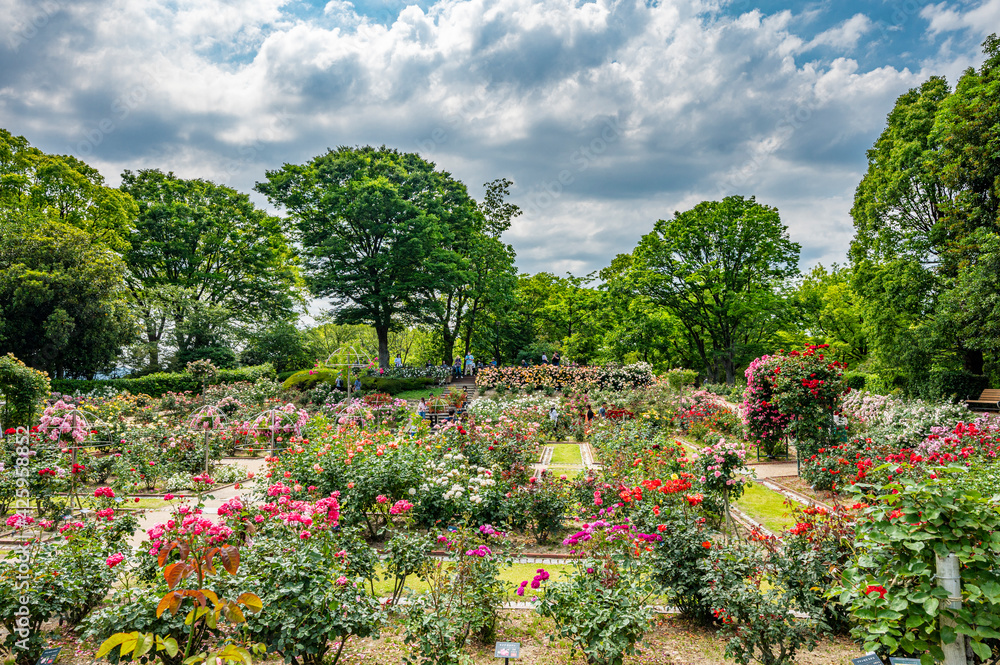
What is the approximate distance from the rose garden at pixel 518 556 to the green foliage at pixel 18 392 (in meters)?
4.11

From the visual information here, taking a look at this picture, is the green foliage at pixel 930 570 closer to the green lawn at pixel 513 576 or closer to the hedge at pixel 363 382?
the green lawn at pixel 513 576

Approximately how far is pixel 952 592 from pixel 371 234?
27.8 m

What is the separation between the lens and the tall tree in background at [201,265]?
26.3m

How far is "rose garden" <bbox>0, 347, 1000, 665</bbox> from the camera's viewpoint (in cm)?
250

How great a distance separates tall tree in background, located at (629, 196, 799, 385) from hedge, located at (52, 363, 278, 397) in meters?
21.1

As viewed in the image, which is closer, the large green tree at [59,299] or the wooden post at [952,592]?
the wooden post at [952,592]

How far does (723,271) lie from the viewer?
25797mm

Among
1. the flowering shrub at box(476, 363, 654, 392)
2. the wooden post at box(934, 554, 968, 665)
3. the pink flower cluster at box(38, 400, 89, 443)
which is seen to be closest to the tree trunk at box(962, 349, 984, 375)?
the flowering shrub at box(476, 363, 654, 392)

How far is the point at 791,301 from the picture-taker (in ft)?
82.4

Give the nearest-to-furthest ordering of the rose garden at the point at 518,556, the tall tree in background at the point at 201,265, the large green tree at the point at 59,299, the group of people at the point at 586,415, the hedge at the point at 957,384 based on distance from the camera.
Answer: the rose garden at the point at 518,556
the group of people at the point at 586,415
the hedge at the point at 957,384
the large green tree at the point at 59,299
the tall tree in background at the point at 201,265

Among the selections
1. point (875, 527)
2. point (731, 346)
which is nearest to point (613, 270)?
point (731, 346)

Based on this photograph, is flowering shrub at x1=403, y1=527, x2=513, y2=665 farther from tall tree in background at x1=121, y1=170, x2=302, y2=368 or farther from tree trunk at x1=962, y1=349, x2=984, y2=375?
tall tree in background at x1=121, y1=170, x2=302, y2=368

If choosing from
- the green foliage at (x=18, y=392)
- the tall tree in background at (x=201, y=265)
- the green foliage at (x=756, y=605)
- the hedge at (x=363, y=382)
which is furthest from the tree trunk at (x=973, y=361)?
the tall tree in background at (x=201, y=265)

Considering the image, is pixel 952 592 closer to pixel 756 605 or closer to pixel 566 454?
pixel 756 605
